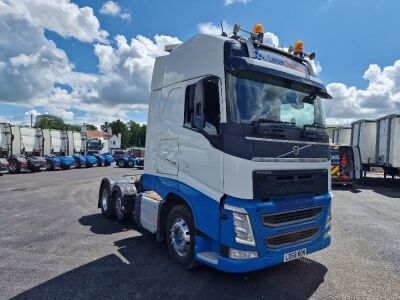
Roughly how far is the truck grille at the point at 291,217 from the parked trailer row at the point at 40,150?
22520 mm

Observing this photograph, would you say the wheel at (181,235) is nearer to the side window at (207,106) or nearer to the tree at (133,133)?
the side window at (207,106)

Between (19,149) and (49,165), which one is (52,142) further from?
(19,149)

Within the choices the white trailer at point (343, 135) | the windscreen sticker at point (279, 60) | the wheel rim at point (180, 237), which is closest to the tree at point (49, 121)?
the white trailer at point (343, 135)

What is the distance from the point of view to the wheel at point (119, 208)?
7.79 m

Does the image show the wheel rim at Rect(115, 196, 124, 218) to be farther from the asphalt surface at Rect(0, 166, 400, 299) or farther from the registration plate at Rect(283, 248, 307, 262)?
the registration plate at Rect(283, 248, 307, 262)

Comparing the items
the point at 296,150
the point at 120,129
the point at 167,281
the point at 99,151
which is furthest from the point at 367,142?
the point at 120,129

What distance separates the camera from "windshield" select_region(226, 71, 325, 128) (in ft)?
13.8

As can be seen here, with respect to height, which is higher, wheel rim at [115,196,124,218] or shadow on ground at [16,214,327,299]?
wheel rim at [115,196,124,218]

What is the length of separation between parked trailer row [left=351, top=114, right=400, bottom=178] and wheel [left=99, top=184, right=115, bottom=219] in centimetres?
1542

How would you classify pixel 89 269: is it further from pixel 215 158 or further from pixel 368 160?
pixel 368 160

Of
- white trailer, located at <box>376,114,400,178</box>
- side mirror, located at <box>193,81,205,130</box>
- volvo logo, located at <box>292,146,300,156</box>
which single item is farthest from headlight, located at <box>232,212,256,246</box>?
white trailer, located at <box>376,114,400,178</box>

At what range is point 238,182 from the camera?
4.09 m

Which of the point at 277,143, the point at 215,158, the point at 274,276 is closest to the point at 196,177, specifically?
the point at 215,158

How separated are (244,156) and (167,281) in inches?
84.2
